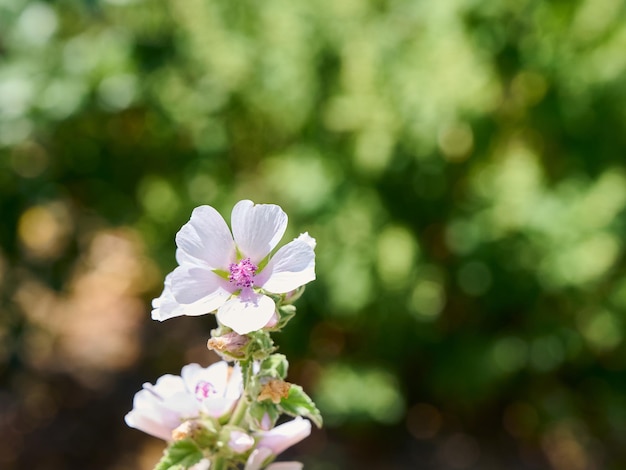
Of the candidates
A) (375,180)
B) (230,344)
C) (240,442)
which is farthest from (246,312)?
(375,180)

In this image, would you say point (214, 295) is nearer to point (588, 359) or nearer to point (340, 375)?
point (340, 375)

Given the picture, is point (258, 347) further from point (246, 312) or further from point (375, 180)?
point (375, 180)

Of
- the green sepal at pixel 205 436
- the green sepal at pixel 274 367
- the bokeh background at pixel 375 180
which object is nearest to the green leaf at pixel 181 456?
the green sepal at pixel 205 436

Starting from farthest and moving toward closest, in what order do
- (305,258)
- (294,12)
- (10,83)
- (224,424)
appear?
(294,12) < (10,83) < (224,424) < (305,258)

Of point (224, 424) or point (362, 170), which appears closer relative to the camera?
point (224, 424)

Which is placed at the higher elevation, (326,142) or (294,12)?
(294,12)

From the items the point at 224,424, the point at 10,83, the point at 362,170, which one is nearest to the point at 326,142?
the point at 362,170
